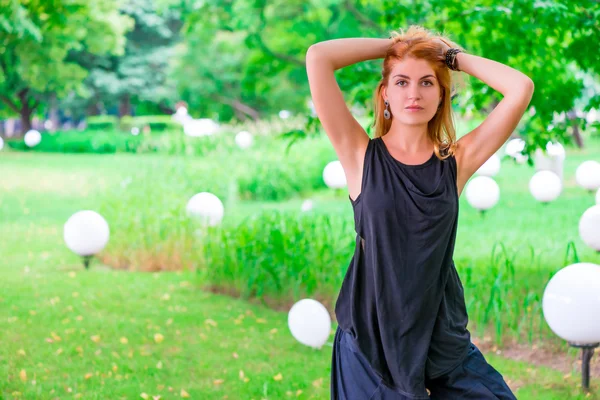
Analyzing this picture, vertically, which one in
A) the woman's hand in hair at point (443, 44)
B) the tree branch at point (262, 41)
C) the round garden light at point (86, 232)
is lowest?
the round garden light at point (86, 232)

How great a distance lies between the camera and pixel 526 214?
33.4 feet

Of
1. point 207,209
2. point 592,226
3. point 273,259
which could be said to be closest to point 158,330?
point 273,259

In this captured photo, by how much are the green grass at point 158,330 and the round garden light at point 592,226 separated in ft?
1.40

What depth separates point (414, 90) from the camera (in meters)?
2.36

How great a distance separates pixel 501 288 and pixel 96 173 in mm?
13770

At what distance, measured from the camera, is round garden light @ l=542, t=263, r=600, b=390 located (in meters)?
3.98

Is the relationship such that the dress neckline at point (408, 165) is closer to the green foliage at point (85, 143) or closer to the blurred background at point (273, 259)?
the blurred background at point (273, 259)

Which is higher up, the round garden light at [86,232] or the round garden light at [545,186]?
the round garden light at [545,186]

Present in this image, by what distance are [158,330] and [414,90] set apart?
12.6ft

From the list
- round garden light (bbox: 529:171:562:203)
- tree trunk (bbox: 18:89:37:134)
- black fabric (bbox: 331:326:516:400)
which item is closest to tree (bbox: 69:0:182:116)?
tree trunk (bbox: 18:89:37:134)

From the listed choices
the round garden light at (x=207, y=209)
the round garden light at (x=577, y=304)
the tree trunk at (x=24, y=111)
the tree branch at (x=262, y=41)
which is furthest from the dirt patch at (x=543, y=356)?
the tree trunk at (x=24, y=111)

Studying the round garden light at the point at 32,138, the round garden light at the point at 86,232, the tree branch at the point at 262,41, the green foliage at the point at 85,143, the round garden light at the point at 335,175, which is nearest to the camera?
the round garden light at the point at 86,232

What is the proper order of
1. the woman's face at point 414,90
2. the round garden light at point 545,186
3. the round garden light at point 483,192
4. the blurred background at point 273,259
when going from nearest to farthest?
the woman's face at point 414,90, the blurred background at point 273,259, the round garden light at point 483,192, the round garden light at point 545,186

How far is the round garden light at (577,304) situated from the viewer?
13.1ft
